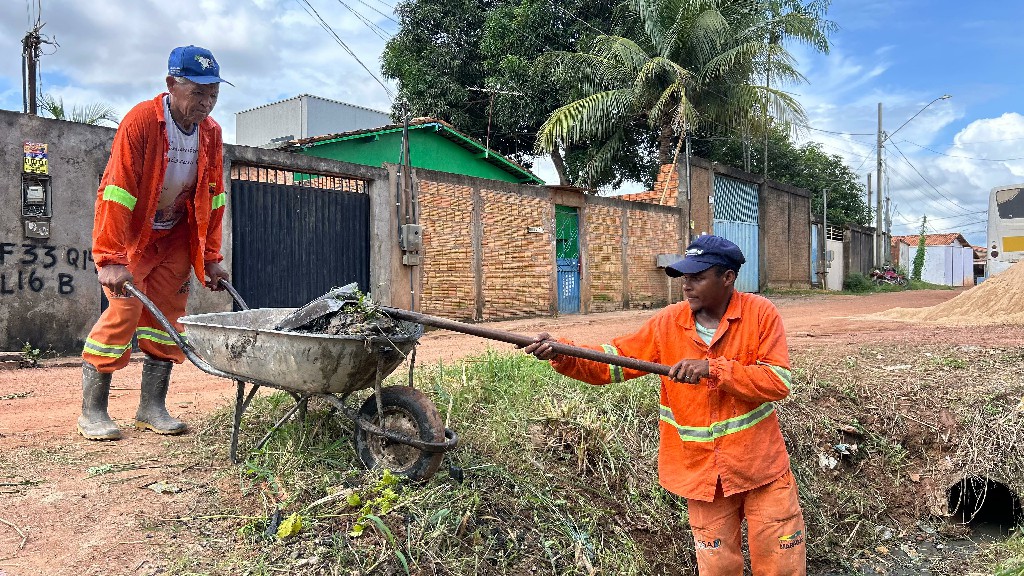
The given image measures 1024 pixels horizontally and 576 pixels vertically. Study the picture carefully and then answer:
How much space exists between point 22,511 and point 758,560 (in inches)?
114

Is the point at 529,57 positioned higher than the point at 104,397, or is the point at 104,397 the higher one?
the point at 529,57

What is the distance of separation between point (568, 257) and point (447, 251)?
385 centimetres

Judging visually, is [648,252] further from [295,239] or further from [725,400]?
[725,400]

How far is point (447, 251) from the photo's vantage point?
11039mm

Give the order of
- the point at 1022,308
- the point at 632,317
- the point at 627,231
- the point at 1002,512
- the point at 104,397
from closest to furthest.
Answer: the point at 104,397 < the point at 1002,512 < the point at 1022,308 < the point at 632,317 < the point at 627,231

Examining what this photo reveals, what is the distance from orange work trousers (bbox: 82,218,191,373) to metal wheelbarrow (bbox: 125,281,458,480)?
2.39 ft

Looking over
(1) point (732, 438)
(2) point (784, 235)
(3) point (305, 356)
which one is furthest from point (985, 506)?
(2) point (784, 235)

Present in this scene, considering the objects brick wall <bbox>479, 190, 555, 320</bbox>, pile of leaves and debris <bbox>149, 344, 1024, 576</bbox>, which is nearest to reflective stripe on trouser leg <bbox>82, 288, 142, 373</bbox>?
pile of leaves and debris <bbox>149, 344, 1024, 576</bbox>

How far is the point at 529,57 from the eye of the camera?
776 inches

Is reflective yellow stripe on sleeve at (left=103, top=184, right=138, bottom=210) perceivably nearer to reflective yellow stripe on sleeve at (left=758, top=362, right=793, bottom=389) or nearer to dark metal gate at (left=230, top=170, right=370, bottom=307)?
reflective yellow stripe on sleeve at (left=758, top=362, right=793, bottom=389)

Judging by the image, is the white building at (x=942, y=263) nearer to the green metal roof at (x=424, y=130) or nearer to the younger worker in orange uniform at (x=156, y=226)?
the green metal roof at (x=424, y=130)

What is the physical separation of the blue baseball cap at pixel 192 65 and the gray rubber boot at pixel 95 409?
164 cm

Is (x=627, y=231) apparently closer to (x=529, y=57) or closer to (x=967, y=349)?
(x=529, y=57)

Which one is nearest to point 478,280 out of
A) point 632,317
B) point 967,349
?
point 632,317
